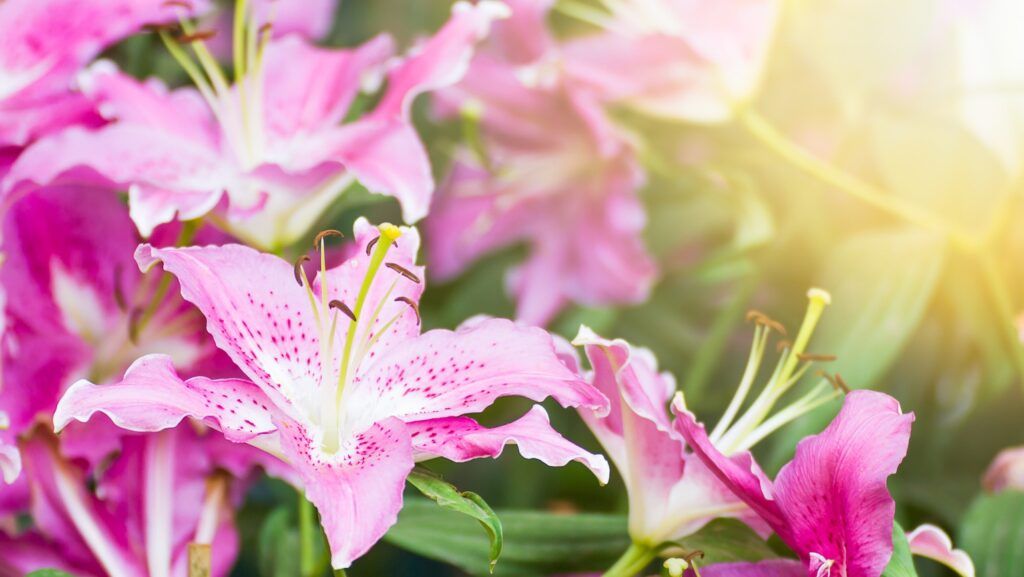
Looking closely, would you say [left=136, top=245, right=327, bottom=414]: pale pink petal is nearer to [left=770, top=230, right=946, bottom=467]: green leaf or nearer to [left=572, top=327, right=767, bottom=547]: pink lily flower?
[left=572, top=327, right=767, bottom=547]: pink lily flower

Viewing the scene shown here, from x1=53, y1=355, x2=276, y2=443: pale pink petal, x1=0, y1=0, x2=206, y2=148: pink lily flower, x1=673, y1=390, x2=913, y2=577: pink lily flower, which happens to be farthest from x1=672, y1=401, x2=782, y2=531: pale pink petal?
x1=0, y1=0, x2=206, y2=148: pink lily flower

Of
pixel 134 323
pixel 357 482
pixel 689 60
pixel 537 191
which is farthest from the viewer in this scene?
pixel 537 191

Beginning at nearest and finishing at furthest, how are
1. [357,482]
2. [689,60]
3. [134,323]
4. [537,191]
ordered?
[357,482], [134,323], [689,60], [537,191]

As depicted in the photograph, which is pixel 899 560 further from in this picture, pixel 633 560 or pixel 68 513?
pixel 68 513

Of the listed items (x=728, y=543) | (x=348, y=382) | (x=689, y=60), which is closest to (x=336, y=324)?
(x=348, y=382)

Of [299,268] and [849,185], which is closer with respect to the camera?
[299,268]

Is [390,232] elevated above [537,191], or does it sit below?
above

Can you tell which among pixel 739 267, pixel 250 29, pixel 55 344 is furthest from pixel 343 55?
pixel 739 267
